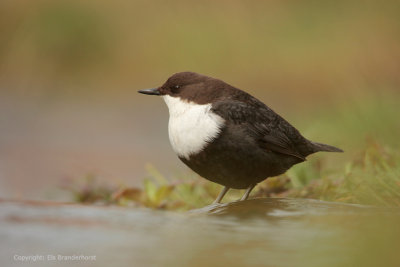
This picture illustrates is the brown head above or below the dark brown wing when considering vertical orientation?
above

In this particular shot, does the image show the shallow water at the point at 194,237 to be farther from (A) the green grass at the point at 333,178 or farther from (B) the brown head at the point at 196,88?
(B) the brown head at the point at 196,88

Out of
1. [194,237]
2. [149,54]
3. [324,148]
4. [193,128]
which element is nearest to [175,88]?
[193,128]

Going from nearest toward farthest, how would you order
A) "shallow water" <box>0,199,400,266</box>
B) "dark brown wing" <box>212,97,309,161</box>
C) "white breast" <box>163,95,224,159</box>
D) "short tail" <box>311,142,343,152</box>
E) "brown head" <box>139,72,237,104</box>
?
1. "shallow water" <box>0,199,400,266</box>
2. "white breast" <box>163,95,224,159</box>
3. "dark brown wing" <box>212,97,309,161</box>
4. "brown head" <box>139,72,237,104</box>
5. "short tail" <box>311,142,343,152</box>

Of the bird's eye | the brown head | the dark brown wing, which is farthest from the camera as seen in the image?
the bird's eye

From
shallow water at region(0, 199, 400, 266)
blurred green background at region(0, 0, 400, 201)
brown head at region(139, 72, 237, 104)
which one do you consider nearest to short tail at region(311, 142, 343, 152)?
brown head at region(139, 72, 237, 104)

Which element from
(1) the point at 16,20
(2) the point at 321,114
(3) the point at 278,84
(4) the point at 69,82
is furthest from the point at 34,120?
(2) the point at 321,114

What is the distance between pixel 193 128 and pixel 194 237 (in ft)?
6.20

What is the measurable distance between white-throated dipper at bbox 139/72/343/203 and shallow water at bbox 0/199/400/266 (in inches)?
48.5

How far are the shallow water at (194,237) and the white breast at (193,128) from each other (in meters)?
1.25

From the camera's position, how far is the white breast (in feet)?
12.6

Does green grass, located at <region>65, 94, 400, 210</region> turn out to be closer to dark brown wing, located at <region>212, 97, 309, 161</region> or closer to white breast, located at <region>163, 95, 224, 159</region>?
dark brown wing, located at <region>212, 97, 309, 161</region>

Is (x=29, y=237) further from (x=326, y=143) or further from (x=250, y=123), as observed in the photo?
(x=326, y=143)

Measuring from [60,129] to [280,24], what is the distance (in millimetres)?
3545

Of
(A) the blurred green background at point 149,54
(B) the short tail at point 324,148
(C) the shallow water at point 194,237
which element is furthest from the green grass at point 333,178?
(A) the blurred green background at point 149,54
